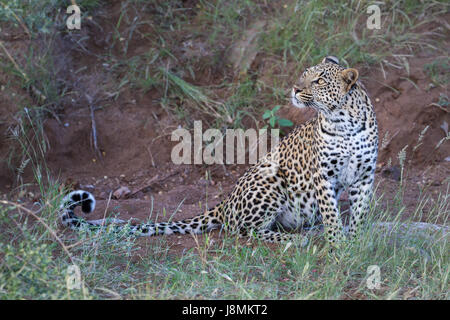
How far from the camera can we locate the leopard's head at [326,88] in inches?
210

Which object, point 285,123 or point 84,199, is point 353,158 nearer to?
point 285,123

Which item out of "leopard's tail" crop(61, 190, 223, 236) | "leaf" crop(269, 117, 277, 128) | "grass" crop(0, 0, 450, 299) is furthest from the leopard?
"leaf" crop(269, 117, 277, 128)

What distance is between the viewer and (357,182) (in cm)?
554

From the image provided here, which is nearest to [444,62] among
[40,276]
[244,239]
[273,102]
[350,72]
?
[273,102]

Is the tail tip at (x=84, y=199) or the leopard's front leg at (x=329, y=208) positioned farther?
the tail tip at (x=84, y=199)

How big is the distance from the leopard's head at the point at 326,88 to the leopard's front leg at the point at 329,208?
25.2 inches

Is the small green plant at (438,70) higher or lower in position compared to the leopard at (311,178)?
higher

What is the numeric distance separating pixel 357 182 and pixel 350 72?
0.99 meters

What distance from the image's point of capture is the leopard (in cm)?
536

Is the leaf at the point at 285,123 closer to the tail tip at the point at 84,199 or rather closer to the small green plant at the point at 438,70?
the small green plant at the point at 438,70

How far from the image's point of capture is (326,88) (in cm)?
534

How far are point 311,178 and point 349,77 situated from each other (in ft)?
3.29

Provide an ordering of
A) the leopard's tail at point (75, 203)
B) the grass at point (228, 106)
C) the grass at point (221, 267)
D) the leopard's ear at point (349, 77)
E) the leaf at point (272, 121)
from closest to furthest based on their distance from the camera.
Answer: the grass at point (221, 267) → the grass at point (228, 106) → the leopard's ear at point (349, 77) → the leopard's tail at point (75, 203) → the leaf at point (272, 121)

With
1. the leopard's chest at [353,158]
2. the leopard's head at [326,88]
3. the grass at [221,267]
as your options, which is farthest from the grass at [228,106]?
the leopard's head at [326,88]
